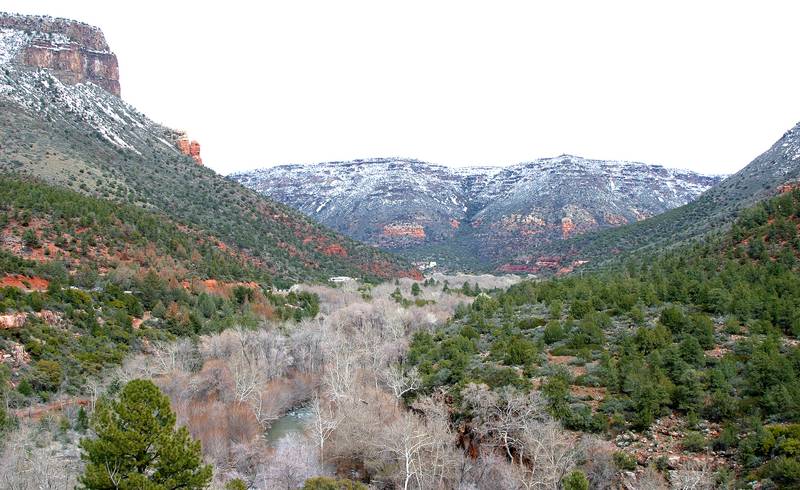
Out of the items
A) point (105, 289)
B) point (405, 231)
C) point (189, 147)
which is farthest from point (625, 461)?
point (405, 231)

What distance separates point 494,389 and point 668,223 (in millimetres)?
60179

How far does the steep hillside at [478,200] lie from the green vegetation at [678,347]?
220 ft

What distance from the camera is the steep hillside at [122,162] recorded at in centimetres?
5591

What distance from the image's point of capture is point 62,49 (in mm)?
75000

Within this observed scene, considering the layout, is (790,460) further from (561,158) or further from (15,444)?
(561,158)

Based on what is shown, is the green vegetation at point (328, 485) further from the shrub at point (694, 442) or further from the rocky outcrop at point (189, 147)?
the rocky outcrop at point (189, 147)

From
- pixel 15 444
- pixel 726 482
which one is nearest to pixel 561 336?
pixel 726 482

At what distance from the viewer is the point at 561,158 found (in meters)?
137

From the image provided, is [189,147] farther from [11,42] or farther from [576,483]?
[576,483]

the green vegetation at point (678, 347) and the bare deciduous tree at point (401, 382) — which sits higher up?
the green vegetation at point (678, 347)

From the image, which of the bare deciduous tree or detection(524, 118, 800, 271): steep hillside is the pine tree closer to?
the bare deciduous tree

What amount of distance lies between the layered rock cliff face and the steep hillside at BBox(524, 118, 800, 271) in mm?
74482

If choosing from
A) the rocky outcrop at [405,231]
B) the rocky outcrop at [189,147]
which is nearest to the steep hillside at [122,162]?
the rocky outcrop at [189,147]

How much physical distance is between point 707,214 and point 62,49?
85294 millimetres
